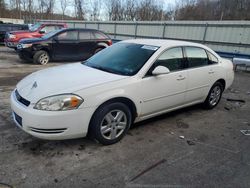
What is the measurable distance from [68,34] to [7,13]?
49.5m

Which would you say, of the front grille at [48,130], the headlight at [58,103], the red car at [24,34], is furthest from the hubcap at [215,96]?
the red car at [24,34]

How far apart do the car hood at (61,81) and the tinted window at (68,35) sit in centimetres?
718

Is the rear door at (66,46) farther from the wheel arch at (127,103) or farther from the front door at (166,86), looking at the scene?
the wheel arch at (127,103)

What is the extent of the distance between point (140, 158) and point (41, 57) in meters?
8.47

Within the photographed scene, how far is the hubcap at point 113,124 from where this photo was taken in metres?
3.28

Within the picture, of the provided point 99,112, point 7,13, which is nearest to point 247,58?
point 99,112

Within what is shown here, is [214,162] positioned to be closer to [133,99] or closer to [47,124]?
[133,99]

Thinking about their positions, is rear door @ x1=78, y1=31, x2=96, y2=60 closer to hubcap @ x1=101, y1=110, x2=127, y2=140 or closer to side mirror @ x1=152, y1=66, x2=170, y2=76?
side mirror @ x1=152, y1=66, x2=170, y2=76

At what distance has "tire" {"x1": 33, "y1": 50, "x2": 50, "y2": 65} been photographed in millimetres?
10030

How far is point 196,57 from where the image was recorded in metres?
4.55

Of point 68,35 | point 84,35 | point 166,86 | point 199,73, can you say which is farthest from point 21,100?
point 84,35

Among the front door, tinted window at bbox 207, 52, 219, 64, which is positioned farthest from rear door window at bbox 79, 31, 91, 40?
the front door

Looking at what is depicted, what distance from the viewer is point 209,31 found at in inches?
479

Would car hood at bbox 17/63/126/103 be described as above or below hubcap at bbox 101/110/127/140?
above
